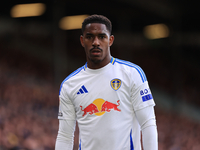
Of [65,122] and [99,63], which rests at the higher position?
[99,63]

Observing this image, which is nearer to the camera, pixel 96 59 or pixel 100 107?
→ pixel 100 107

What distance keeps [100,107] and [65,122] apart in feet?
1.55

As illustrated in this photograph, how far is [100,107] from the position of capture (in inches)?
97.3

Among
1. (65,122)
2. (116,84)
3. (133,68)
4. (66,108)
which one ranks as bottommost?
(65,122)

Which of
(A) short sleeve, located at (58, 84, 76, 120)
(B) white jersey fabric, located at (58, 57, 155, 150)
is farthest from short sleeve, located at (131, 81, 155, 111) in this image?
(A) short sleeve, located at (58, 84, 76, 120)

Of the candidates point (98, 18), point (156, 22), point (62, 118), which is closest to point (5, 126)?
point (62, 118)

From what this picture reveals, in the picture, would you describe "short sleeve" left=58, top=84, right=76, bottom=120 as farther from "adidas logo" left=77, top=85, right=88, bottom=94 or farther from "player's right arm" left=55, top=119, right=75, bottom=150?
"adidas logo" left=77, top=85, right=88, bottom=94

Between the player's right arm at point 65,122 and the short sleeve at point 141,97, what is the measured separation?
0.63 meters

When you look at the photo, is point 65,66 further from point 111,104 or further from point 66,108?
point 111,104

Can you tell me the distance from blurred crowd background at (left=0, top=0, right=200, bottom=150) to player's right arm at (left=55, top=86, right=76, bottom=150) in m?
4.36

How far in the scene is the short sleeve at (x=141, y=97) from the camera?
238 centimetres

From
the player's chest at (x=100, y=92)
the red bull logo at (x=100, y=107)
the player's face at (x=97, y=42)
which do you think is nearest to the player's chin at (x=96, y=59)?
the player's face at (x=97, y=42)

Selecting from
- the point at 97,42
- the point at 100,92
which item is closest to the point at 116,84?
the point at 100,92

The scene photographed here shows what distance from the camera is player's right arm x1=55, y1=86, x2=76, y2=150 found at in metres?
2.72
